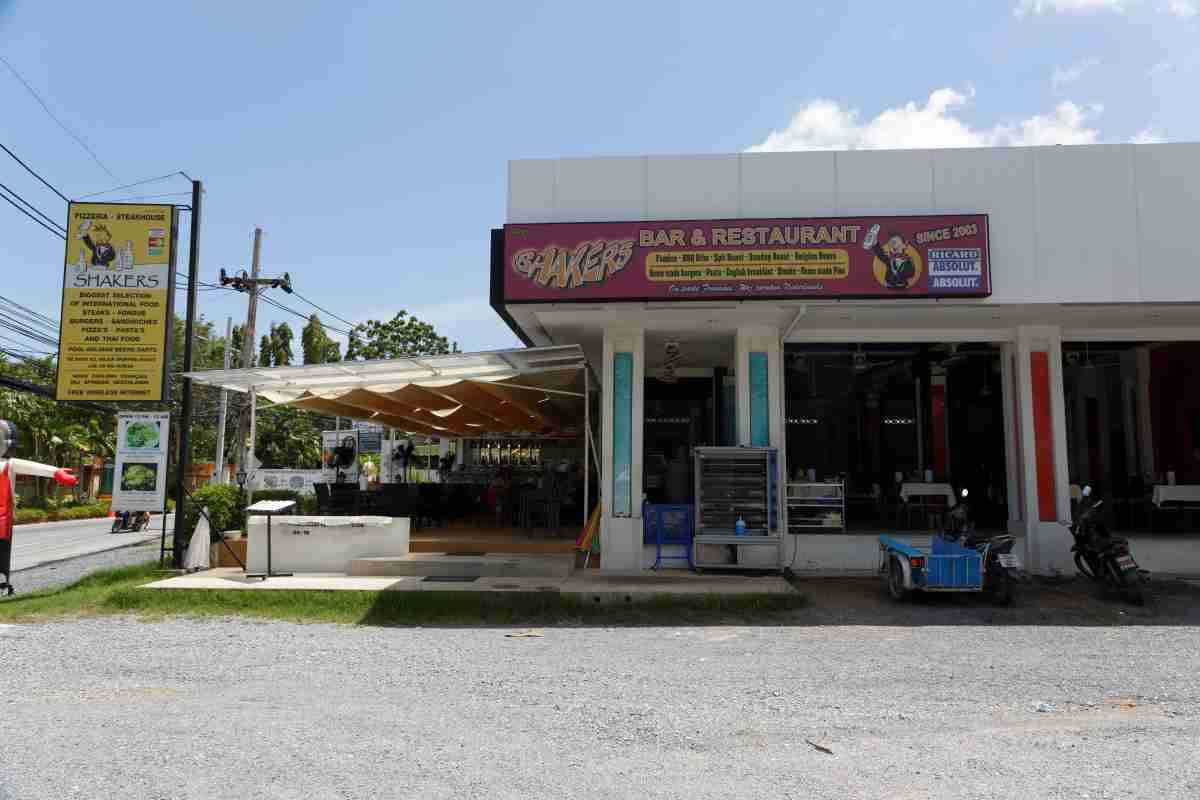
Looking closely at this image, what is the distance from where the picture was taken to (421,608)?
28.5ft

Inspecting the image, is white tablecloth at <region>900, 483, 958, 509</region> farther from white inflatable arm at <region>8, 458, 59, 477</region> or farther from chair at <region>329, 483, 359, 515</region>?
white inflatable arm at <region>8, 458, 59, 477</region>

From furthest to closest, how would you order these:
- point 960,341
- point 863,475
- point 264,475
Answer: point 264,475 < point 863,475 < point 960,341

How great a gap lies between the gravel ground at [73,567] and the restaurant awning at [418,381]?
12.2 ft

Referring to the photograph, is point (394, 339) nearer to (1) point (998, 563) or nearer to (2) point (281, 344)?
(2) point (281, 344)

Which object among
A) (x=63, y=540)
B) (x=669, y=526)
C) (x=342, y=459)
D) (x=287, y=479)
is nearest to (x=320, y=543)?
(x=669, y=526)

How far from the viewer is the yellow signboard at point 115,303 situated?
34.3 ft

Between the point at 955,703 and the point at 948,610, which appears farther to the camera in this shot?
the point at 948,610

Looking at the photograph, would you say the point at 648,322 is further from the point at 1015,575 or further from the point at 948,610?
the point at 1015,575

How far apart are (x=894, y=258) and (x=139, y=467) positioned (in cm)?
1038

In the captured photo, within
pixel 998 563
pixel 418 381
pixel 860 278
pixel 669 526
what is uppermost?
pixel 860 278

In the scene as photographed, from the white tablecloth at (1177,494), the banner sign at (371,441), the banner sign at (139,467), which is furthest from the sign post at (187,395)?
the banner sign at (371,441)

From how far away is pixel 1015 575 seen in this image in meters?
10.2

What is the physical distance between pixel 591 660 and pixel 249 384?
7.09 metres

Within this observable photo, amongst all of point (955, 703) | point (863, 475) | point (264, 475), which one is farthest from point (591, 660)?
point (264, 475)
